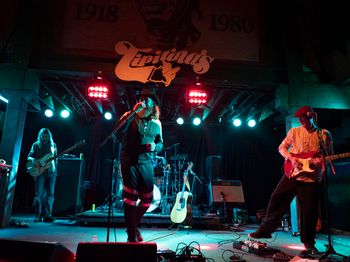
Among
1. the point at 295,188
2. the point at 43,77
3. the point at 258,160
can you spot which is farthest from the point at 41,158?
the point at 258,160

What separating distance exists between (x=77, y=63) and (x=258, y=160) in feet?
26.7

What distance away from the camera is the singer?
4289 mm

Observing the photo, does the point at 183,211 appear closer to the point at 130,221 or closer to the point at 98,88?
the point at 130,221

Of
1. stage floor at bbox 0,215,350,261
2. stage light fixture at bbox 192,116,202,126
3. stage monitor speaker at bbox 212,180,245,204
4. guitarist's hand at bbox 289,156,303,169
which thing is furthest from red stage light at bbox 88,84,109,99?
stage light fixture at bbox 192,116,202,126

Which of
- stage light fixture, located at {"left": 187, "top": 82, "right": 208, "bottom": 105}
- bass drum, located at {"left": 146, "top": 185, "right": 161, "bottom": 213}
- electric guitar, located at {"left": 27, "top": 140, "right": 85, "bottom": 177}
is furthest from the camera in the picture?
bass drum, located at {"left": 146, "top": 185, "right": 161, "bottom": 213}

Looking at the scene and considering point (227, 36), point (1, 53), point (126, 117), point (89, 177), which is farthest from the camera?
point (89, 177)

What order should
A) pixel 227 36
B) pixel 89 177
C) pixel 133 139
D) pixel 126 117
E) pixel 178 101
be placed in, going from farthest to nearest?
pixel 89 177 → pixel 178 101 → pixel 227 36 → pixel 133 139 → pixel 126 117

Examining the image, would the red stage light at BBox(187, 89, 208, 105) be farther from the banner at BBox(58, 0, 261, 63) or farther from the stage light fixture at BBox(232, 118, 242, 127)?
the stage light fixture at BBox(232, 118, 242, 127)

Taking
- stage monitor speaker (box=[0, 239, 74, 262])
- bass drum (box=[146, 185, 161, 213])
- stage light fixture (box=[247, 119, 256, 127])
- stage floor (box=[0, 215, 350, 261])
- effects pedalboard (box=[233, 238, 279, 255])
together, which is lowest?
stage floor (box=[0, 215, 350, 261])

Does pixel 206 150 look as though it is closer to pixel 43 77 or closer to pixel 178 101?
pixel 178 101

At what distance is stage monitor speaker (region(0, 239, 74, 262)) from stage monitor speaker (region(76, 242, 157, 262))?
0.46 ft

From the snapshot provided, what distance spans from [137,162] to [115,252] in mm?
1930

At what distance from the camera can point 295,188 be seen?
14.8ft


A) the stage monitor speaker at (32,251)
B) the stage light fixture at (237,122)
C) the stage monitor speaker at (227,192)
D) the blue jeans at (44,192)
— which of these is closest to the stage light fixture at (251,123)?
the stage light fixture at (237,122)
